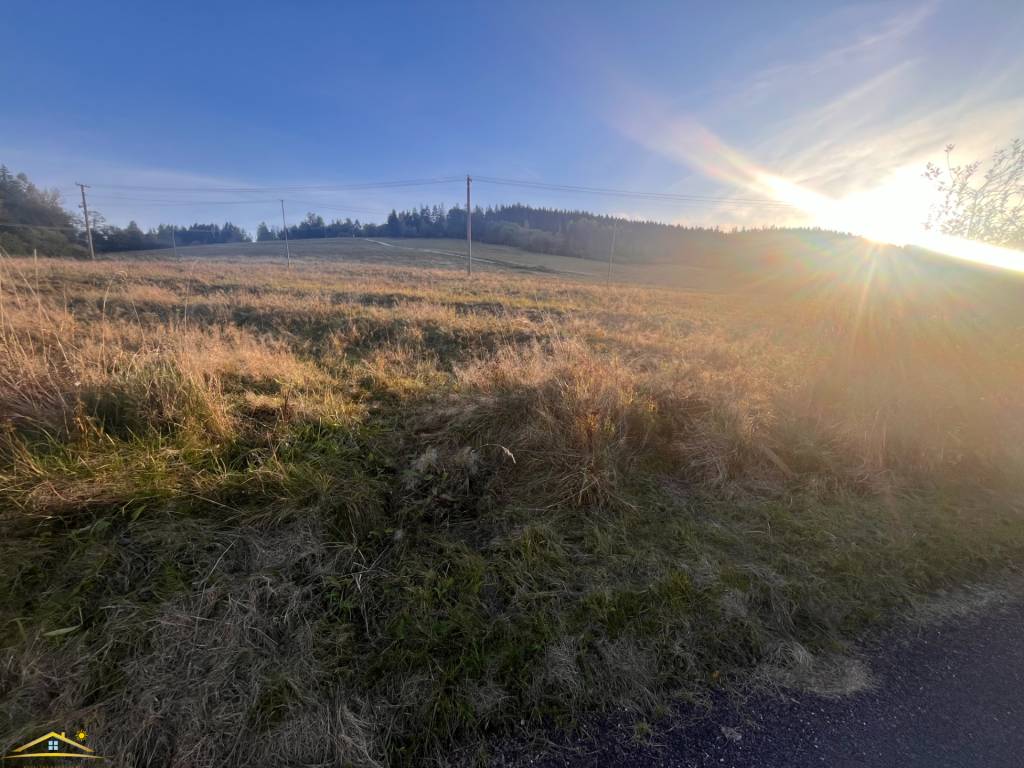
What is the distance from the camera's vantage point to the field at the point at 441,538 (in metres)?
1.98

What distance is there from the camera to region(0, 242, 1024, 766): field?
198 centimetres

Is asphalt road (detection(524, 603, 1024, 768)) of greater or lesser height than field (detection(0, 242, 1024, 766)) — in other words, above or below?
below

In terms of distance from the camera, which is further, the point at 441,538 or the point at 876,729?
the point at 441,538

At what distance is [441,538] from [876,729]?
8.27ft

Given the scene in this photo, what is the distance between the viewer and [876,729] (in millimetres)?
2012

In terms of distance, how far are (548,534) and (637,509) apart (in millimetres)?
859

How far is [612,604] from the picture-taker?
2.50m

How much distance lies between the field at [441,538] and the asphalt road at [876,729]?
14 centimetres

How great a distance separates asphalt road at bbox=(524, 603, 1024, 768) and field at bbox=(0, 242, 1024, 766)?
14cm

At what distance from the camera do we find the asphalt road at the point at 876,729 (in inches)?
74.2

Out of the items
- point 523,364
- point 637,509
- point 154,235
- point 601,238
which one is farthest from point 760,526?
point 154,235

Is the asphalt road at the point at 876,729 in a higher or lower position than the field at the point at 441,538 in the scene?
lower

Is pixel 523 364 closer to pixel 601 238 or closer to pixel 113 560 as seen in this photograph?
pixel 113 560

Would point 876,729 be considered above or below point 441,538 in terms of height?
below
